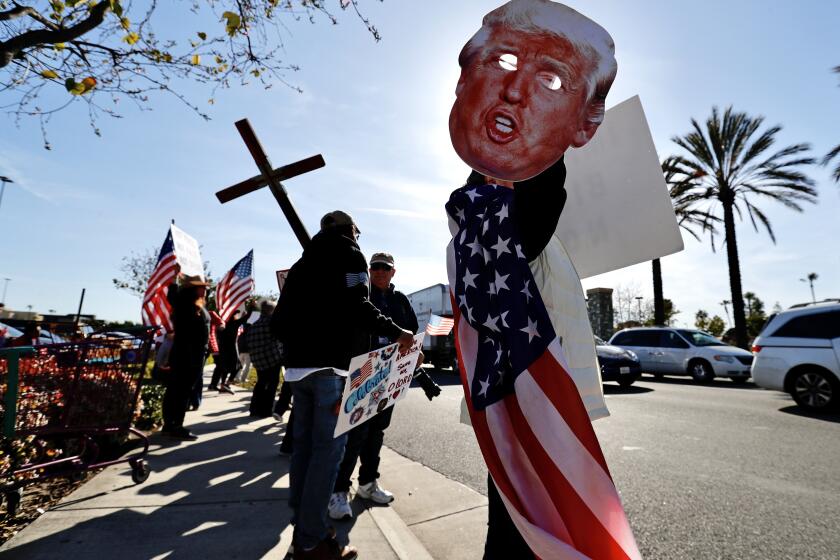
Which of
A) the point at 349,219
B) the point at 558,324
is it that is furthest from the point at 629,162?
the point at 349,219

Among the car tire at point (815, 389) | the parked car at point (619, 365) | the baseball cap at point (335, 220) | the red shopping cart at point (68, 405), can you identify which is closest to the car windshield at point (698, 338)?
the parked car at point (619, 365)

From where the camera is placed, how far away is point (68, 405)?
3236 millimetres

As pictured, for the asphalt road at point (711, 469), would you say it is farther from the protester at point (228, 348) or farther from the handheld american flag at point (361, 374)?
the protester at point (228, 348)

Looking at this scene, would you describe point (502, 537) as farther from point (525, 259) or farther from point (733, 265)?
point (733, 265)

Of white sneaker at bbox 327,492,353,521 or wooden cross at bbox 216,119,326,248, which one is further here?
wooden cross at bbox 216,119,326,248

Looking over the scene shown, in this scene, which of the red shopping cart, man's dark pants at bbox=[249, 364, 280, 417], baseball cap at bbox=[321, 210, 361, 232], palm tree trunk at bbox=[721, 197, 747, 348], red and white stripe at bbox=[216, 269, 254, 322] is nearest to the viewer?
baseball cap at bbox=[321, 210, 361, 232]

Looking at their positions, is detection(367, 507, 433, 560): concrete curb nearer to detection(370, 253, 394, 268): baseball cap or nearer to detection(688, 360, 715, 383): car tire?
detection(370, 253, 394, 268): baseball cap

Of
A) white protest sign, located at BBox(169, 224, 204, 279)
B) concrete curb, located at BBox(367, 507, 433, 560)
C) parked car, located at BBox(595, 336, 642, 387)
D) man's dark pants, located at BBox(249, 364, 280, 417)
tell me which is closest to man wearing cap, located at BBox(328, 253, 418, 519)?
concrete curb, located at BBox(367, 507, 433, 560)

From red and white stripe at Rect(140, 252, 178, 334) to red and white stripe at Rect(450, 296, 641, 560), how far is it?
6925mm

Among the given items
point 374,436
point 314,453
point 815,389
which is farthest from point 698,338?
point 314,453

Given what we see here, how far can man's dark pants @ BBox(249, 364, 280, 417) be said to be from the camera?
587 centimetres

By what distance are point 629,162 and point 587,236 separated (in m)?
0.23

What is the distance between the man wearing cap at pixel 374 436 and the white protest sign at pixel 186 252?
14.4ft

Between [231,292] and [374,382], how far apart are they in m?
8.58
